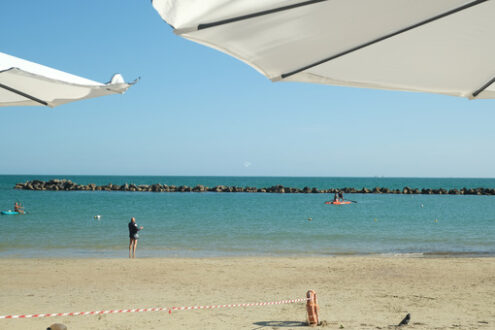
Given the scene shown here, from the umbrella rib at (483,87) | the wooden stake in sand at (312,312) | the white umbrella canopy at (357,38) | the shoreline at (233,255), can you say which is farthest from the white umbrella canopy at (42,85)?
the shoreline at (233,255)

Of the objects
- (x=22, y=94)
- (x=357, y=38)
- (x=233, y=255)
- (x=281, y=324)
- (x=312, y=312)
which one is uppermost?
(x=357, y=38)

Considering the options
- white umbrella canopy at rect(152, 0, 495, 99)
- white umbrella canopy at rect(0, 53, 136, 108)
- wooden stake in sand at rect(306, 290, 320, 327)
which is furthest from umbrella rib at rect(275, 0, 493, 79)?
wooden stake in sand at rect(306, 290, 320, 327)

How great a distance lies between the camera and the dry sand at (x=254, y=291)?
783cm

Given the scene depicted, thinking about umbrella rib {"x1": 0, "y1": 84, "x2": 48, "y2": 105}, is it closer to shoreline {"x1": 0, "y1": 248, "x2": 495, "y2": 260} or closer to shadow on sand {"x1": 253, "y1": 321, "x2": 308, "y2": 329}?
shadow on sand {"x1": 253, "y1": 321, "x2": 308, "y2": 329}

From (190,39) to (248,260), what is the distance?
46.9ft

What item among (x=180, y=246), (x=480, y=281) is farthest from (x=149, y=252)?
(x=480, y=281)

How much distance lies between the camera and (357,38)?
2.96 meters

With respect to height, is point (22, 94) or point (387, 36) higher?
point (387, 36)

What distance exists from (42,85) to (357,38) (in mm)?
2680

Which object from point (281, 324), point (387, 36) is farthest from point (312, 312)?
point (387, 36)

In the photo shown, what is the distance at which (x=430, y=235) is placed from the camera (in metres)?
27.0

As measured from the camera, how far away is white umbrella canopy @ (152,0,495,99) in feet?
8.14

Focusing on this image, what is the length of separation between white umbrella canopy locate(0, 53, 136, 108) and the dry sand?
14.3ft

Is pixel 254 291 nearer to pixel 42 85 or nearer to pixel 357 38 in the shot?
pixel 42 85
